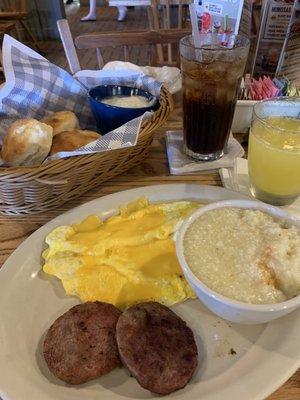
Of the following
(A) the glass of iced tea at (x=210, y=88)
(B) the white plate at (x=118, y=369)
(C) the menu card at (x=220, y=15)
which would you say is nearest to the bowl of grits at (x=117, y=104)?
(A) the glass of iced tea at (x=210, y=88)

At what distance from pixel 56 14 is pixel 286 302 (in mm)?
6012

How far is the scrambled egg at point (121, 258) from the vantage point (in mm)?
794

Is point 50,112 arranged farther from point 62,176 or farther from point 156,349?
point 156,349

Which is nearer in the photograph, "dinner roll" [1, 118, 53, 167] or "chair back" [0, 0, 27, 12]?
"dinner roll" [1, 118, 53, 167]

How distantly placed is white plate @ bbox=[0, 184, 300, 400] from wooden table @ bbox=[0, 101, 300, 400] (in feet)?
0.28

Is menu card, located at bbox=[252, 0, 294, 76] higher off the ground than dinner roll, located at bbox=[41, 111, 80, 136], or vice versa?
menu card, located at bbox=[252, 0, 294, 76]

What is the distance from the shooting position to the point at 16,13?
13.6 ft

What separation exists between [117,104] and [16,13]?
3.82 metres

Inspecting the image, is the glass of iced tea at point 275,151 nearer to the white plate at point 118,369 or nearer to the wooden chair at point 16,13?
the white plate at point 118,369

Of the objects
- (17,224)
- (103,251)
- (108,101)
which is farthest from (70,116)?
(103,251)

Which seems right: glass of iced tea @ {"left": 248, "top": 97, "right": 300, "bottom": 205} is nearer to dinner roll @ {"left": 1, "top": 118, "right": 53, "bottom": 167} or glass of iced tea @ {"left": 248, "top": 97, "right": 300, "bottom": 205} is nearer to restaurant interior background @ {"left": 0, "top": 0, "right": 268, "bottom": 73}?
dinner roll @ {"left": 1, "top": 118, "right": 53, "bottom": 167}

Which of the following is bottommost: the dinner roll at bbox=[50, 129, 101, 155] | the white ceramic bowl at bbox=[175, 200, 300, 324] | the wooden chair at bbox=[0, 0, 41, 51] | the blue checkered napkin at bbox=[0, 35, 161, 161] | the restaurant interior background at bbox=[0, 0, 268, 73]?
the restaurant interior background at bbox=[0, 0, 268, 73]

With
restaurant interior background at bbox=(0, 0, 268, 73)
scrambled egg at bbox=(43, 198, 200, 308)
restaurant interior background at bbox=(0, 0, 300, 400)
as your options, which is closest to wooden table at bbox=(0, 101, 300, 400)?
restaurant interior background at bbox=(0, 0, 300, 400)

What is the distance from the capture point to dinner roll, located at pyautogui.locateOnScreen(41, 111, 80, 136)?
1.11 metres
